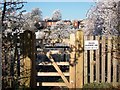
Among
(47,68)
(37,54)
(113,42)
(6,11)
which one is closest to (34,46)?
(37,54)

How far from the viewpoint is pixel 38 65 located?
7.09m

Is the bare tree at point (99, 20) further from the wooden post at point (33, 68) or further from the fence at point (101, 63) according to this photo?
the wooden post at point (33, 68)

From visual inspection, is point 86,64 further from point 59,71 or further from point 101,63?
point 59,71

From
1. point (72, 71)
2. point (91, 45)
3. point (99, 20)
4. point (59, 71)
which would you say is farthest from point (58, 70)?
point (99, 20)

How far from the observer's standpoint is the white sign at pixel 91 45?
22.5 feet

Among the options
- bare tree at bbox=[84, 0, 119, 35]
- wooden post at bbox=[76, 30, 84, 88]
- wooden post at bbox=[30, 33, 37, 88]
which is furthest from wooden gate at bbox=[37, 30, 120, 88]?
bare tree at bbox=[84, 0, 119, 35]

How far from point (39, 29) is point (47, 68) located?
915 millimetres

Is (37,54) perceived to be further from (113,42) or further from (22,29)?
(113,42)

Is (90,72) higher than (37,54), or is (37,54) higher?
(37,54)

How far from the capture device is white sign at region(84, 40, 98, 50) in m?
6.87

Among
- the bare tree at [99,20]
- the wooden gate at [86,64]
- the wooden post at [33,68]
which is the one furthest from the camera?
the bare tree at [99,20]

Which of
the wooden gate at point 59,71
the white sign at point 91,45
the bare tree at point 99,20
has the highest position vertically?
the bare tree at point 99,20

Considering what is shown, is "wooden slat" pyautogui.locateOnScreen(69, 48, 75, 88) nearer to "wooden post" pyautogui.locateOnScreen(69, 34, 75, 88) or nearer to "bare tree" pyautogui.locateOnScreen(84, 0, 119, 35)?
"wooden post" pyautogui.locateOnScreen(69, 34, 75, 88)

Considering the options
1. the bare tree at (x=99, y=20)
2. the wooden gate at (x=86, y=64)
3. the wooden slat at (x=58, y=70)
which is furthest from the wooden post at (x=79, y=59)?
the bare tree at (x=99, y=20)
